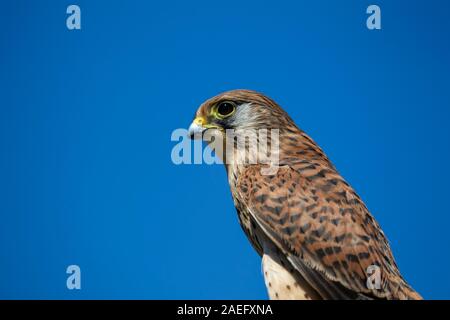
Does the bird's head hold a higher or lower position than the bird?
higher

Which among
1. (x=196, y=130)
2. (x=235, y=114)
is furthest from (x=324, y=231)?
(x=196, y=130)

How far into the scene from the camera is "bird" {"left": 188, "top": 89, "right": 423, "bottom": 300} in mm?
3018

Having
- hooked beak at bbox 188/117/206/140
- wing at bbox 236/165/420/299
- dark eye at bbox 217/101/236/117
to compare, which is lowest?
wing at bbox 236/165/420/299

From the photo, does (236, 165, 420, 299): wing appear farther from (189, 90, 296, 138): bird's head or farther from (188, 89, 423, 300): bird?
(189, 90, 296, 138): bird's head

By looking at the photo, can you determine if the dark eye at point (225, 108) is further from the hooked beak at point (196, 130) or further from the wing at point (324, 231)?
the wing at point (324, 231)

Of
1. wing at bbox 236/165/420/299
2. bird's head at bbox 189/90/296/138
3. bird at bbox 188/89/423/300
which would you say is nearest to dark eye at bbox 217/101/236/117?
bird's head at bbox 189/90/296/138

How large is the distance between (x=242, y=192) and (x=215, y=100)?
0.89 m

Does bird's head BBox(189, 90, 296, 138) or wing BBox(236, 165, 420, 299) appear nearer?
wing BBox(236, 165, 420, 299)

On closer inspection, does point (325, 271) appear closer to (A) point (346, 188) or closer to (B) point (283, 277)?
(B) point (283, 277)

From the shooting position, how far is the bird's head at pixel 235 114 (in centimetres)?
389

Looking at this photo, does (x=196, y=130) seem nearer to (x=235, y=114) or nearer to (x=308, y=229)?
(x=235, y=114)

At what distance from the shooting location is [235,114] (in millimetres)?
3922
